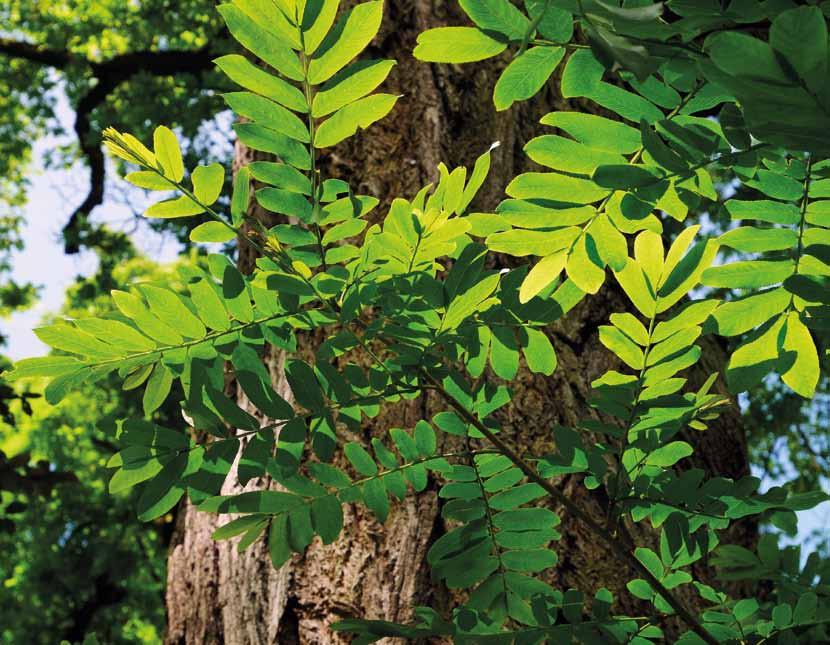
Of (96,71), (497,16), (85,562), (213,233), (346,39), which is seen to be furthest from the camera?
(85,562)

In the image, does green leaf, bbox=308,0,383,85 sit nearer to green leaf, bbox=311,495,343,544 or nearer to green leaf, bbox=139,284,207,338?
green leaf, bbox=139,284,207,338

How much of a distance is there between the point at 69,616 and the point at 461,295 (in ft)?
29.4

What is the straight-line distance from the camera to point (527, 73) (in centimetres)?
62

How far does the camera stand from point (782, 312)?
2.43 ft

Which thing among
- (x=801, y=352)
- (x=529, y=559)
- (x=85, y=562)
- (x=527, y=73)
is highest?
(x=85, y=562)

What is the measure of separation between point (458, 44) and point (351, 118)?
18 centimetres

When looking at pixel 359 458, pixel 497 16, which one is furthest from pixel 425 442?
pixel 497 16

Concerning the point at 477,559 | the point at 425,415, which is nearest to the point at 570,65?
the point at 477,559

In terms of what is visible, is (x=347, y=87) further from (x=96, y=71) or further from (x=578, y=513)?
(x=96, y=71)

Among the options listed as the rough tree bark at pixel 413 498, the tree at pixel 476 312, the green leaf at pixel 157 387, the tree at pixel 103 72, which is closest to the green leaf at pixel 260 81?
the tree at pixel 476 312

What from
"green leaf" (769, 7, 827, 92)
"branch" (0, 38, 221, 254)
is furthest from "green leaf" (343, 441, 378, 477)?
"branch" (0, 38, 221, 254)

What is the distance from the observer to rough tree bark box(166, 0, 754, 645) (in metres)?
1.48

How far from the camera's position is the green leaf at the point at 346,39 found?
0.66 m

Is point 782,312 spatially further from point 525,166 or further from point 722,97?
point 525,166
